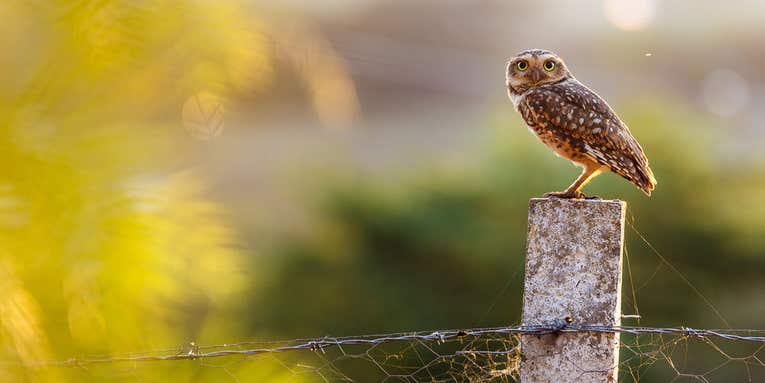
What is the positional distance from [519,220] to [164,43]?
28.3 feet

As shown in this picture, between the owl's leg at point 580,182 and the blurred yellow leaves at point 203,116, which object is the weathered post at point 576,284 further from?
the blurred yellow leaves at point 203,116

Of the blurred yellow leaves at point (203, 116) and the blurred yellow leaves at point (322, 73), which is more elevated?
the blurred yellow leaves at point (322, 73)

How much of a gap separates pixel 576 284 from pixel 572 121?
48.2 inches

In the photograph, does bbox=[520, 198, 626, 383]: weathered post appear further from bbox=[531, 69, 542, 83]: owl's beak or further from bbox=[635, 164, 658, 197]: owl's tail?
bbox=[531, 69, 542, 83]: owl's beak

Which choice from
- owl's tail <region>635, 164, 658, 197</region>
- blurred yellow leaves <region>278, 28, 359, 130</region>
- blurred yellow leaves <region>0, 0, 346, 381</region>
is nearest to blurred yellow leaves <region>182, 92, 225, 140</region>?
blurred yellow leaves <region>0, 0, 346, 381</region>

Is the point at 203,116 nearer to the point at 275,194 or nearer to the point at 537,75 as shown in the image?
the point at 537,75


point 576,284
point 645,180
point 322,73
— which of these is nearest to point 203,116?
point 322,73

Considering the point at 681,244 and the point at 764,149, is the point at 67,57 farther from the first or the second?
the point at 764,149

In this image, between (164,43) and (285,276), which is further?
(285,276)

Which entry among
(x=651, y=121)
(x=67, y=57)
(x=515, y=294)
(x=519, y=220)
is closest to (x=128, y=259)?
(x=67, y=57)

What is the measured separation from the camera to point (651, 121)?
1150 centimetres

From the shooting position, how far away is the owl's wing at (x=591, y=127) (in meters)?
3.62

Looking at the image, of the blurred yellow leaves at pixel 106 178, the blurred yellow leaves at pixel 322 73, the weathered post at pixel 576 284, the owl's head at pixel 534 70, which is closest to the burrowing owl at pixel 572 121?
the owl's head at pixel 534 70

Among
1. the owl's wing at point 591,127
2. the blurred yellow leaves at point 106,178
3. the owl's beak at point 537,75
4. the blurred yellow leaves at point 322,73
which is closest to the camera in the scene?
the blurred yellow leaves at point 106,178
